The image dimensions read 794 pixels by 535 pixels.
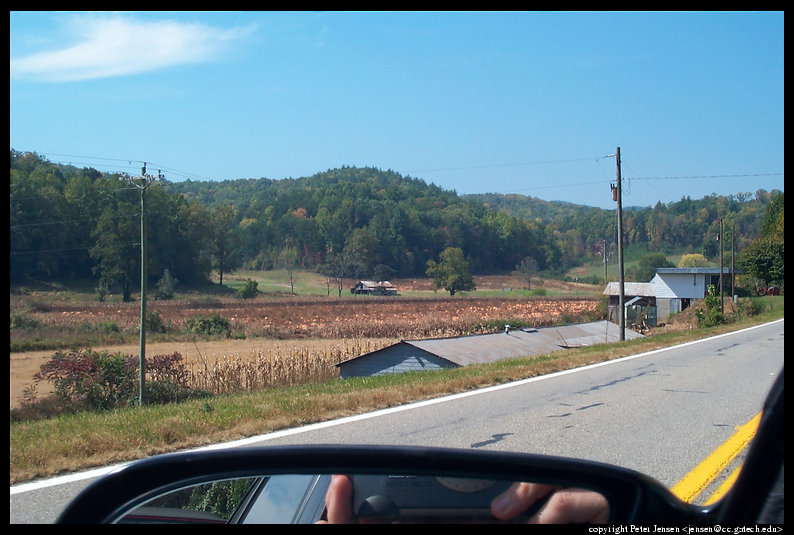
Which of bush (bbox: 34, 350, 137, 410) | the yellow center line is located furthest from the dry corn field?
the yellow center line

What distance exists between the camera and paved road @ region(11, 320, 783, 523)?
6.86 metres

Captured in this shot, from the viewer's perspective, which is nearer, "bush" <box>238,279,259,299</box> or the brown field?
the brown field

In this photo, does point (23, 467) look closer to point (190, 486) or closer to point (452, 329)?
point (190, 486)

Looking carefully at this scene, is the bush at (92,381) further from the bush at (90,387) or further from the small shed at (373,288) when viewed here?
the small shed at (373,288)

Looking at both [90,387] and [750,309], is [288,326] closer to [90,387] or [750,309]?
[750,309]

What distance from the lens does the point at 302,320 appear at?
184 feet

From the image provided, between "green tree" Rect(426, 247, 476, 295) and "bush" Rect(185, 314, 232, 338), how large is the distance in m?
41.4

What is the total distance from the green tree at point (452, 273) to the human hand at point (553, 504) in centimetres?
8203

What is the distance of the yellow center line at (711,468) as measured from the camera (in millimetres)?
5711

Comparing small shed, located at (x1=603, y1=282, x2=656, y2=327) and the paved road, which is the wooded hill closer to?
small shed, located at (x1=603, y1=282, x2=656, y2=327)

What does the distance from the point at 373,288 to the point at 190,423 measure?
82.6 metres

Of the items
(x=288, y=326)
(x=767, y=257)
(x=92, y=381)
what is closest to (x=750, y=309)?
(x=767, y=257)

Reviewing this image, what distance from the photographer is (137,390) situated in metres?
15.5

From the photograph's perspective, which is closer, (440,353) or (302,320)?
(440,353)
